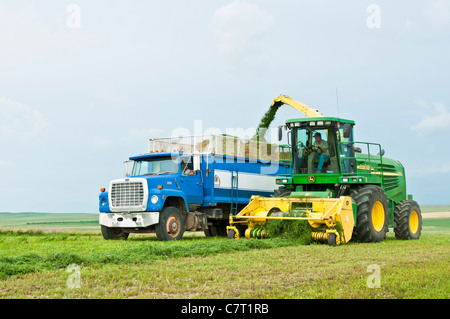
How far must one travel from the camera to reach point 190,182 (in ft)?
57.8

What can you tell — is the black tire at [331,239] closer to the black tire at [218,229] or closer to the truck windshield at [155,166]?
the truck windshield at [155,166]

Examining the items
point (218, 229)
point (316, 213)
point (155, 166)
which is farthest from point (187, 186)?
point (316, 213)

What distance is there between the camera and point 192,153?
17.9 meters

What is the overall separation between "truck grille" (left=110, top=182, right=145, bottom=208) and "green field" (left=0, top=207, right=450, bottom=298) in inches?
135

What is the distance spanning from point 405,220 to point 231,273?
10454mm

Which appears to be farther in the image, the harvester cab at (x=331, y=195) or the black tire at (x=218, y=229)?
the black tire at (x=218, y=229)

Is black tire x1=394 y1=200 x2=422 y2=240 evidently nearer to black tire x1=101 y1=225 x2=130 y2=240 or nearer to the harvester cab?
the harvester cab

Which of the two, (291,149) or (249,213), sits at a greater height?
(291,149)

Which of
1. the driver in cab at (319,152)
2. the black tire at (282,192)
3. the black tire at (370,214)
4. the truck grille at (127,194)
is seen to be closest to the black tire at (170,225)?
the truck grille at (127,194)

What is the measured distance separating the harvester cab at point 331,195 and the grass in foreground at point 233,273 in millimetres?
1686

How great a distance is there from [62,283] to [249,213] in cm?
836

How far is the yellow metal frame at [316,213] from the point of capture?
14.0 meters
